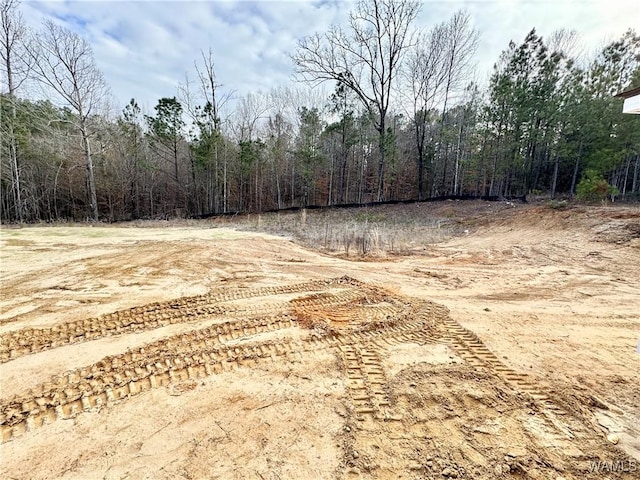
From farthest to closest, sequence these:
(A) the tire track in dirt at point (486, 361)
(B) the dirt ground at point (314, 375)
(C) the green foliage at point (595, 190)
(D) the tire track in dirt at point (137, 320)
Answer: (C) the green foliage at point (595, 190)
(D) the tire track in dirt at point (137, 320)
(A) the tire track in dirt at point (486, 361)
(B) the dirt ground at point (314, 375)

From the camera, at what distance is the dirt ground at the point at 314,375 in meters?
1.66

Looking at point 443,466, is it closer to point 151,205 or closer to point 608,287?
point 608,287

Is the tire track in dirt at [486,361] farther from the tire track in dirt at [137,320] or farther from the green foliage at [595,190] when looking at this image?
the green foliage at [595,190]

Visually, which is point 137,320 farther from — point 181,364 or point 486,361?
point 486,361

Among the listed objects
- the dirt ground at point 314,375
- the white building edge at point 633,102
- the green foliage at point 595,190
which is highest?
the green foliage at point 595,190

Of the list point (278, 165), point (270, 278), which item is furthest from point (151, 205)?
point (270, 278)

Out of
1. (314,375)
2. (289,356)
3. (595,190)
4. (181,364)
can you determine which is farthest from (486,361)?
(595,190)

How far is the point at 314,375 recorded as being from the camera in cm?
238

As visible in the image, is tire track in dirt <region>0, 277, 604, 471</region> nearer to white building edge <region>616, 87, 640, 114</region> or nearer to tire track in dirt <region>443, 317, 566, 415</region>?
tire track in dirt <region>443, 317, 566, 415</region>

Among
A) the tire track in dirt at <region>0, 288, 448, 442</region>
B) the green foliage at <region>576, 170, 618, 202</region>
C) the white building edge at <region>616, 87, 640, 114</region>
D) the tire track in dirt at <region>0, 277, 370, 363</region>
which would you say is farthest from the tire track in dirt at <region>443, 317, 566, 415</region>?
the green foliage at <region>576, 170, 618, 202</region>

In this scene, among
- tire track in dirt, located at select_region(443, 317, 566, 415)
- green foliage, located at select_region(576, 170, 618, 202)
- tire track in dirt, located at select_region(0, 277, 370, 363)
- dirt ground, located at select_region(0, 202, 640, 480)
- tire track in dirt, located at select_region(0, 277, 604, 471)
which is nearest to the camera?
dirt ground, located at select_region(0, 202, 640, 480)

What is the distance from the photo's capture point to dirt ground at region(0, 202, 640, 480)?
1658 millimetres

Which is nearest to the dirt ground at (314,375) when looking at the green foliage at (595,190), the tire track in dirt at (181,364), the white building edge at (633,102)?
the tire track in dirt at (181,364)

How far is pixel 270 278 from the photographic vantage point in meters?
4.87
